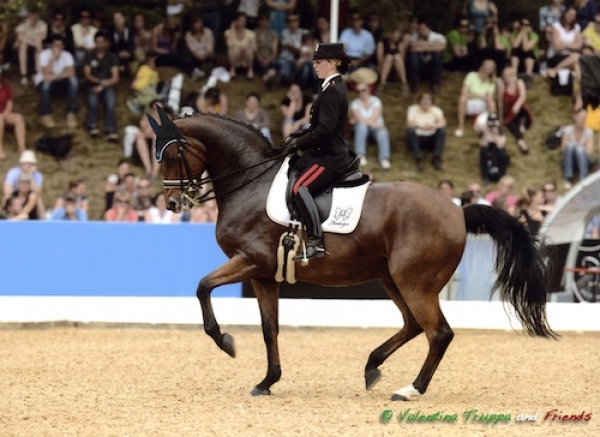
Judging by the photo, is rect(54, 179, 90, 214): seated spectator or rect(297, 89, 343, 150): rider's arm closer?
rect(297, 89, 343, 150): rider's arm

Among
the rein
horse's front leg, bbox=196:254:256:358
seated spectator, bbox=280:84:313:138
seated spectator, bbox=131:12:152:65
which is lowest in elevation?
horse's front leg, bbox=196:254:256:358

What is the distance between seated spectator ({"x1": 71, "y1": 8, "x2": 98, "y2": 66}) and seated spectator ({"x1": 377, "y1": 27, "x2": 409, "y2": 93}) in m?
4.30

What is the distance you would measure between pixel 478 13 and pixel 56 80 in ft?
21.5

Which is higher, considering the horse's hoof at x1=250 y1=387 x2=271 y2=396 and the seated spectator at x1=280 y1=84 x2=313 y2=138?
the seated spectator at x1=280 y1=84 x2=313 y2=138

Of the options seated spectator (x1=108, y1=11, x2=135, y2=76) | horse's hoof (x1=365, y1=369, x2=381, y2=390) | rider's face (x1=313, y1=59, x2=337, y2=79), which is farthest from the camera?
seated spectator (x1=108, y1=11, x2=135, y2=76)

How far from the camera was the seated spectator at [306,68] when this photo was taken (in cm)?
1744

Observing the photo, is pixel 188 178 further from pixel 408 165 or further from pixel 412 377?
pixel 408 165

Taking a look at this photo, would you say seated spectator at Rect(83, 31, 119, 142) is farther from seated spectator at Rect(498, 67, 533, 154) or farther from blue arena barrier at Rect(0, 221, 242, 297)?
seated spectator at Rect(498, 67, 533, 154)

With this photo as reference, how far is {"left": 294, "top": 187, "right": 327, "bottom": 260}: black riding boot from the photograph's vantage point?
8.16 meters

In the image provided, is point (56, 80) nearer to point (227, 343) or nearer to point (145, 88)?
point (145, 88)

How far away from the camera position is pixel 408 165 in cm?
1766

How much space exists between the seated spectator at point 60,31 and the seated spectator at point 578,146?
24.5 ft

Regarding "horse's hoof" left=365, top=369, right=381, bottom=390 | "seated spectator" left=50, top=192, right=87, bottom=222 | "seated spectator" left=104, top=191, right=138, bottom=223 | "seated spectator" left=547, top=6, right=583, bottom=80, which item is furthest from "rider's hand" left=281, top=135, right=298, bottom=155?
"seated spectator" left=547, top=6, right=583, bottom=80

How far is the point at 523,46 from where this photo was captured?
60.6 ft
